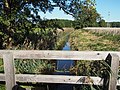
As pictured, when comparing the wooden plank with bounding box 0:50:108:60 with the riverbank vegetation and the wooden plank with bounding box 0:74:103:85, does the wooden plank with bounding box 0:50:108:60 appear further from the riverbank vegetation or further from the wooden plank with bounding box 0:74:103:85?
the wooden plank with bounding box 0:74:103:85

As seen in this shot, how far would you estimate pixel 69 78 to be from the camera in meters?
5.40

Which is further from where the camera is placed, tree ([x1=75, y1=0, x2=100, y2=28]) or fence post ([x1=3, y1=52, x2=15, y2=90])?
tree ([x1=75, y1=0, x2=100, y2=28])

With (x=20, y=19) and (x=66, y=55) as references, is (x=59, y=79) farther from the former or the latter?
(x=20, y=19)

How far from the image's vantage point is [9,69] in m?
5.21

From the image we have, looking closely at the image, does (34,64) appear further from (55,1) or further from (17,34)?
(55,1)

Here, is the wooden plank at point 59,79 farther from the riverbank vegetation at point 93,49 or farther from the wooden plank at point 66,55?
the wooden plank at point 66,55

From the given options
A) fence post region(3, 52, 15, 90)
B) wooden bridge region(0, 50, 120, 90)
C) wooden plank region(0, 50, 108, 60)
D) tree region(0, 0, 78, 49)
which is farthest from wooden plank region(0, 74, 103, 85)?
tree region(0, 0, 78, 49)

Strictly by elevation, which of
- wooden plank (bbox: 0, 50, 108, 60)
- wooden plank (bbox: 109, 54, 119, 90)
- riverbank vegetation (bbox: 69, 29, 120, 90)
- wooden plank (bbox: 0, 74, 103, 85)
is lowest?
riverbank vegetation (bbox: 69, 29, 120, 90)

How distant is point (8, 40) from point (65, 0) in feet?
12.8

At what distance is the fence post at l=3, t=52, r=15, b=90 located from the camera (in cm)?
519

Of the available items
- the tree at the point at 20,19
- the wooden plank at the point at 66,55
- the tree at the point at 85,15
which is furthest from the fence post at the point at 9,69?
the tree at the point at 85,15

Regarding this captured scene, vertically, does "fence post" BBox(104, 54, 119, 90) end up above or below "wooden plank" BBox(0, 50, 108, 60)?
below

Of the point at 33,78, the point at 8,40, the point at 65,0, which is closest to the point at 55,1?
the point at 65,0

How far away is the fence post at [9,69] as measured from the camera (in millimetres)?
5188
